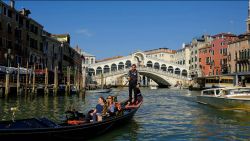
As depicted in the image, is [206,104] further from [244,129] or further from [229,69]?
[229,69]

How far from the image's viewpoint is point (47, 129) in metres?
5.30

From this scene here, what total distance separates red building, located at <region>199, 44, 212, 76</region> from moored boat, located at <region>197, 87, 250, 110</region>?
34064 millimetres

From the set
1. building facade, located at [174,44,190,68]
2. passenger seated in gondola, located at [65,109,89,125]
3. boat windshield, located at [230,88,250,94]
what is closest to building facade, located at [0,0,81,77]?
boat windshield, located at [230,88,250,94]

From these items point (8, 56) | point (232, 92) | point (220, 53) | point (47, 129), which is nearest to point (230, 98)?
point (232, 92)

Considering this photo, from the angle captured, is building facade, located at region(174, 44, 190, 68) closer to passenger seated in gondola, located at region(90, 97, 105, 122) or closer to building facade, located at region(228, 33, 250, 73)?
building facade, located at region(228, 33, 250, 73)

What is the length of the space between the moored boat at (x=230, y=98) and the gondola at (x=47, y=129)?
6001 millimetres

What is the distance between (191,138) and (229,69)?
1385 inches

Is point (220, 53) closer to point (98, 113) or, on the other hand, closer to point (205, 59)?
point (205, 59)

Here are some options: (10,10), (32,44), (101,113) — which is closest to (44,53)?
(32,44)

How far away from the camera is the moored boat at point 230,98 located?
11.8 m

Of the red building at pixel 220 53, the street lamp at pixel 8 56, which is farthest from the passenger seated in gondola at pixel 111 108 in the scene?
A: the red building at pixel 220 53

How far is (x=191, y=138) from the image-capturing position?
24.0 feet

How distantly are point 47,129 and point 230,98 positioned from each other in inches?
333

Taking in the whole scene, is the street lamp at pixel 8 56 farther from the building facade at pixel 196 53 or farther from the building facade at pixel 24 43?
the building facade at pixel 196 53
